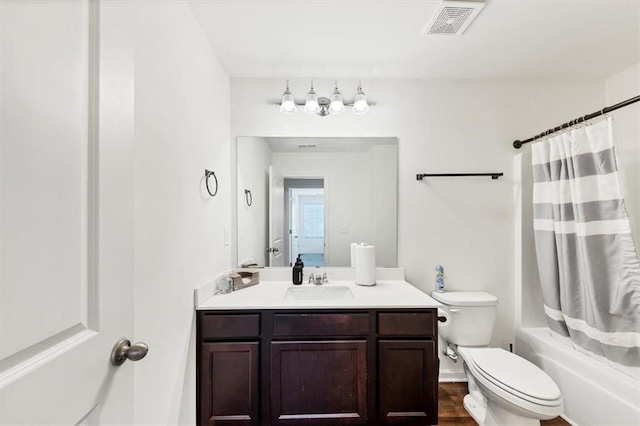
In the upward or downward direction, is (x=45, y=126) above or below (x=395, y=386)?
above

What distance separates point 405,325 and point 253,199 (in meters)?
1.42

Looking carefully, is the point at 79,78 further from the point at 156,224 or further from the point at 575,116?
the point at 575,116

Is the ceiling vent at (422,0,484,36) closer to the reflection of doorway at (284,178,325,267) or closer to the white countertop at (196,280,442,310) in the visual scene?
the reflection of doorway at (284,178,325,267)

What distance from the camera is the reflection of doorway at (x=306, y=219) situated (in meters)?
2.23

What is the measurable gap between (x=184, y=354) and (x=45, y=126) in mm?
1318

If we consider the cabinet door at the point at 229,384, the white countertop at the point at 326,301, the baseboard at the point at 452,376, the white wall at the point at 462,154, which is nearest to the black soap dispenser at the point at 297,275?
the white countertop at the point at 326,301

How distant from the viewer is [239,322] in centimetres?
161

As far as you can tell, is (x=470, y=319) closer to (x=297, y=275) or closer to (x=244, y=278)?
(x=297, y=275)

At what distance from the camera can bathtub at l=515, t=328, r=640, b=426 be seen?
4.90 ft

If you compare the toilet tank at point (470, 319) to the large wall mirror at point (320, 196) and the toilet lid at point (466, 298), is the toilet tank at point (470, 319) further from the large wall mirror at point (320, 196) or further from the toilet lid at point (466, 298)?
the large wall mirror at point (320, 196)

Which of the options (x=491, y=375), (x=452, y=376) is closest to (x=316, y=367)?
(x=491, y=375)

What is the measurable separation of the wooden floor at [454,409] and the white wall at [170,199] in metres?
1.57

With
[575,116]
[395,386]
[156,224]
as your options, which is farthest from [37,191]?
[575,116]

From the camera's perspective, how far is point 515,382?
150cm
